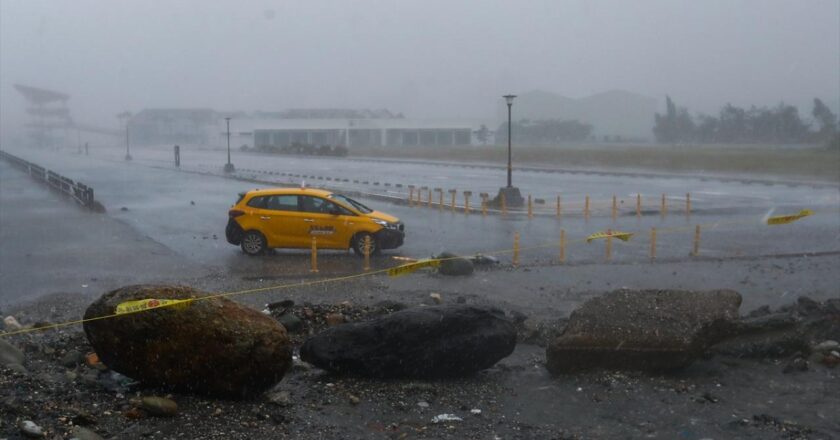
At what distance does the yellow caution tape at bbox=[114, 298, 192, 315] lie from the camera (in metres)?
7.43

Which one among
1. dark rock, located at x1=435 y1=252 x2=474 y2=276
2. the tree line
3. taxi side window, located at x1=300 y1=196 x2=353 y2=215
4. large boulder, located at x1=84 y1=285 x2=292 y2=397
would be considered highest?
the tree line

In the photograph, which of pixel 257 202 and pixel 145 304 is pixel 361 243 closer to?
pixel 257 202

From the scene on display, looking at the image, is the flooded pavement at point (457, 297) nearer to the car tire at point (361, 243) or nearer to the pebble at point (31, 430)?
the pebble at point (31, 430)

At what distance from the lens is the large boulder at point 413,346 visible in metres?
8.50

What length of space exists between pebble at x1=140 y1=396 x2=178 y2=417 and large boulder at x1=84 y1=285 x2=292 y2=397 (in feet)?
1.49

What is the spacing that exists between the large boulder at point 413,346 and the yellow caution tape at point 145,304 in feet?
5.09

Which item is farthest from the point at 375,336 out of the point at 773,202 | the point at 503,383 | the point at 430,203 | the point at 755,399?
the point at 773,202

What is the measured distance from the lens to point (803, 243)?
2055 cm

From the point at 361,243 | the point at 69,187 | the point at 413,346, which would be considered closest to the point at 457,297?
the point at 413,346

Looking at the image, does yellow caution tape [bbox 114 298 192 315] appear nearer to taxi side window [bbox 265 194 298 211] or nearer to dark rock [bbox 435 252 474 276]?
dark rock [bbox 435 252 474 276]

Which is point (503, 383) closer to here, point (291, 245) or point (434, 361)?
point (434, 361)

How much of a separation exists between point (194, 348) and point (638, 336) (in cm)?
428

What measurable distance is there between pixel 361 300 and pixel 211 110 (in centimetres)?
12442

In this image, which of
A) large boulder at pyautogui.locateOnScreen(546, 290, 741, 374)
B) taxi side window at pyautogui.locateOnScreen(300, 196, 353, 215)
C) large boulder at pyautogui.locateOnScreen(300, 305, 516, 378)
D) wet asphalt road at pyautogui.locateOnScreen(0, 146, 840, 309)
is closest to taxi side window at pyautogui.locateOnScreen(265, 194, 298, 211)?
taxi side window at pyautogui.locateOnScreen(300, 196, 353, 215)
